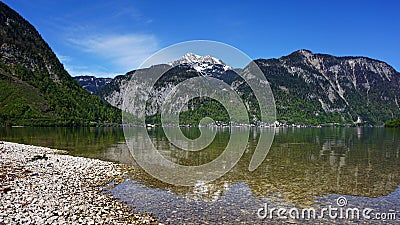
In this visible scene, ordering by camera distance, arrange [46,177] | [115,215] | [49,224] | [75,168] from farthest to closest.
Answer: [75,168] → [46,177] → [115,215] → [49,224]

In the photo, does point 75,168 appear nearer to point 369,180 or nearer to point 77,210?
point 77,210

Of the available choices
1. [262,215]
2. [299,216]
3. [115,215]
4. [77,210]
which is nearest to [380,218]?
[299,216]

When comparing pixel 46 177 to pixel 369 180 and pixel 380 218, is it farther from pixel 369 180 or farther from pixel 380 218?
pixel 369 180

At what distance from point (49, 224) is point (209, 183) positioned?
1362cm

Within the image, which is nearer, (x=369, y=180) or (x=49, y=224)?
(x=49, y=224)

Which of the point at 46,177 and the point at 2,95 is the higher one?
the point at 2,95

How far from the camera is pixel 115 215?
15.1 meters

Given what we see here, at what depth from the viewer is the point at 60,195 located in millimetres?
17969

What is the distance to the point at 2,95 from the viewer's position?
560 feet

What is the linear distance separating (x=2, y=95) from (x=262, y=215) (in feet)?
637

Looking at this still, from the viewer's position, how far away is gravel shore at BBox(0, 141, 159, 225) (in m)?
13.9

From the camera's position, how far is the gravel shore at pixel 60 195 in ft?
45.7

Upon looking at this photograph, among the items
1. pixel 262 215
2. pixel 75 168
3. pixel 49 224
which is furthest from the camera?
pixel 75 168

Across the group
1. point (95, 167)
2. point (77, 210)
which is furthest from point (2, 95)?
point (77, 210)
